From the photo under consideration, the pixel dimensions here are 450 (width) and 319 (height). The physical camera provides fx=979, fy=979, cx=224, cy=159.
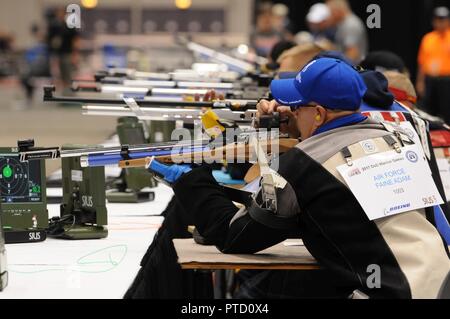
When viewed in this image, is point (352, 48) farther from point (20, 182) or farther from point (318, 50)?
point (20, 182)

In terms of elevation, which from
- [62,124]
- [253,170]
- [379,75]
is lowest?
[62,124]

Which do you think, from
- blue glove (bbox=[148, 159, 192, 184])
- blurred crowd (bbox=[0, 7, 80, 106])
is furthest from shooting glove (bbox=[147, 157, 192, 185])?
blurred crowd (bbox=[0, 7, 80, 106])

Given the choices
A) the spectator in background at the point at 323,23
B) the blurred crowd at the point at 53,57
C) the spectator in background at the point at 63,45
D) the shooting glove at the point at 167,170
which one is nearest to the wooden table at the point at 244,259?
the shooting glove at the point at 167,170

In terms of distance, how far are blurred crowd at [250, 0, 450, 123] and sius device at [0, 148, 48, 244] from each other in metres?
2.46

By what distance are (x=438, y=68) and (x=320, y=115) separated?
1194cm

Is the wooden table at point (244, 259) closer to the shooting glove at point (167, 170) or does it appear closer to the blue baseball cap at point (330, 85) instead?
the shooting glove at point (167, 170)

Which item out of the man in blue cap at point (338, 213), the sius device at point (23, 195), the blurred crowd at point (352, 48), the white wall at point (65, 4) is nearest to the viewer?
the man in blue cap at point (338, 213)

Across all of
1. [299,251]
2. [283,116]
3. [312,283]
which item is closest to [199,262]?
[299,251]

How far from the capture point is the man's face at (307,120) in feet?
12.0

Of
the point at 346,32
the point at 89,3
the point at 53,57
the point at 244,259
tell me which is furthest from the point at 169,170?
the point at 89,3

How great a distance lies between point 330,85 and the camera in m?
3.53

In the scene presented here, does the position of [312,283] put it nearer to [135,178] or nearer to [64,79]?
[135,178]

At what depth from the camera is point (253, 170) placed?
164 inches

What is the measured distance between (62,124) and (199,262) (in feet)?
42.9
